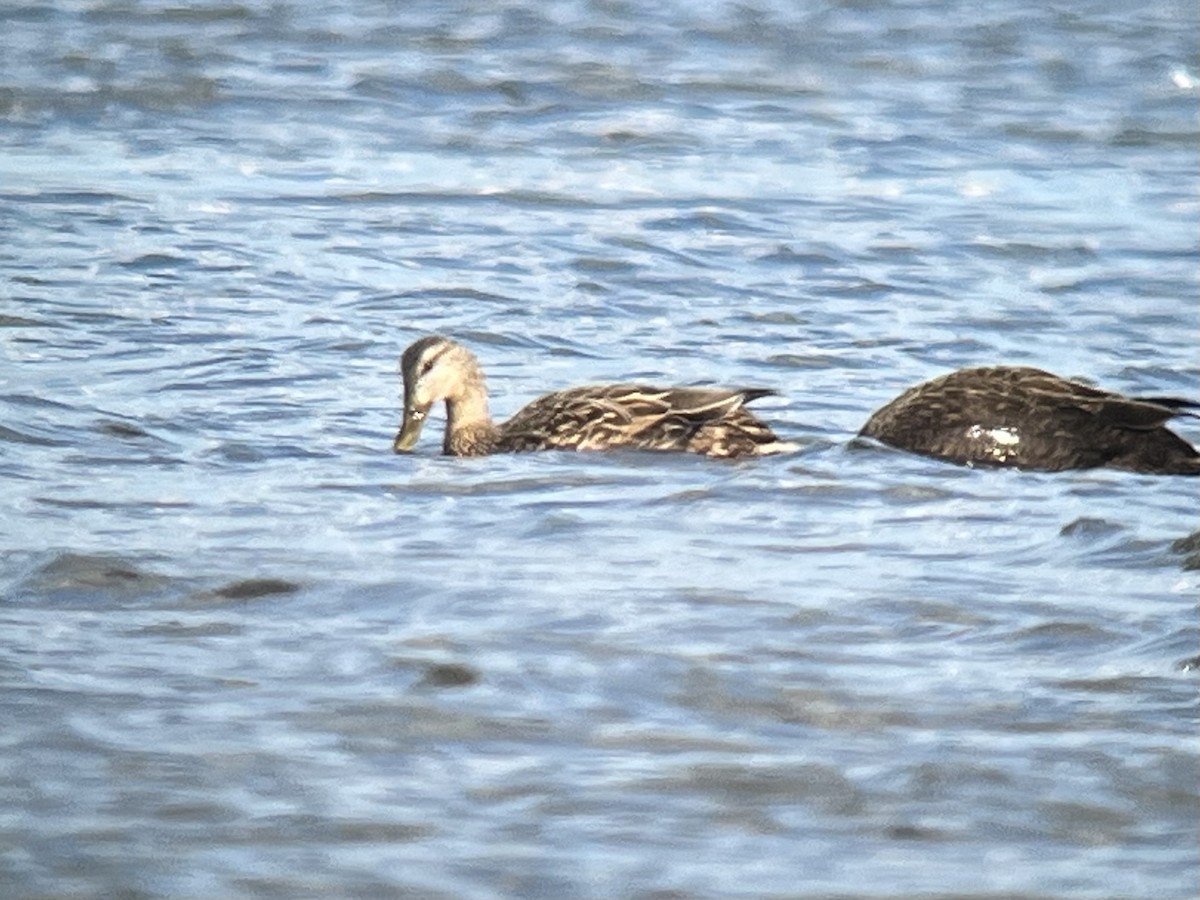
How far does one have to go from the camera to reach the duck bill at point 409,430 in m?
9.86

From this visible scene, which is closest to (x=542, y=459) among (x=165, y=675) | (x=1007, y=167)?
(x=165, y=675)

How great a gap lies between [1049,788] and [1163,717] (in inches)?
24.0

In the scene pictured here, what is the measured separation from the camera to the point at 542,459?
382 inches

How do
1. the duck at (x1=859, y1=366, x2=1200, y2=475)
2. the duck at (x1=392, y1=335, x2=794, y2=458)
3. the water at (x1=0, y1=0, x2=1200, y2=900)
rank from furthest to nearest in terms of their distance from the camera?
the duck at (x1=392, y1=335, x2=794, y2=458) → the duck at (x1=859, y1=366, x2=1200, y2=475) → the water at (x1=0, y1=0, x2=1200, y2=900)

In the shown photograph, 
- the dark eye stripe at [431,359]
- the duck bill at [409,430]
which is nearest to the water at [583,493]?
the duck bill at [409,430]

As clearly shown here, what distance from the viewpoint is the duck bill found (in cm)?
986

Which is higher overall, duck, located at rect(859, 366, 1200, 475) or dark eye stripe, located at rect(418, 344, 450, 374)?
dark eye stripe, located at rect(418, 344, 450, 374)

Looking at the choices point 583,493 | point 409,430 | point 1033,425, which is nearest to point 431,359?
point 409,430

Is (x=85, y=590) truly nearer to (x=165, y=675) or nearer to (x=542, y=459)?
(x=165, y=675)

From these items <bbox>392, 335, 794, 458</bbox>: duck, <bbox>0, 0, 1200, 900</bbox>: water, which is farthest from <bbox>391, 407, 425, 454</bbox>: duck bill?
<bbox>0, 0, 1200, 900</bbox>: water

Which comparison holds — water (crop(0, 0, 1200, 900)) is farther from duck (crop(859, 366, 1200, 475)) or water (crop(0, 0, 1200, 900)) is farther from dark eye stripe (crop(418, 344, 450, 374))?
dark eye stripe (crop(418, 344, 450, 374))

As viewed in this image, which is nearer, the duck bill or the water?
the water

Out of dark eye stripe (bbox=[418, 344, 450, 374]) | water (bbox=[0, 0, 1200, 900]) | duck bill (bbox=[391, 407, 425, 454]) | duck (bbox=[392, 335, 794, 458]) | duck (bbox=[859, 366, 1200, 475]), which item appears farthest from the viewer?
dark eye stripe (bbox=[418, 344, 450, 374])

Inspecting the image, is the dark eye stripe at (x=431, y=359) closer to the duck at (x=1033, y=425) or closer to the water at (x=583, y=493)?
the water at (x=583, y=493)
